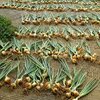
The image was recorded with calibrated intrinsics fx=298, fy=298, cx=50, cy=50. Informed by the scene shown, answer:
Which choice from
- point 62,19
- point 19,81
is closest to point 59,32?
point 62,19

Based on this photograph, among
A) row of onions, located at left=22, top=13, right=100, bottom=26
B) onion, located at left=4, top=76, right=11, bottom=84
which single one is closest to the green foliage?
row of onions, located at left=22, top=13, right=100, bottom=26

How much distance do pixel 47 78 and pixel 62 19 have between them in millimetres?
3209

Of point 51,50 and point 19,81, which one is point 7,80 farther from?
point 51,50

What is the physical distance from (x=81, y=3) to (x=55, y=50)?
4758mm

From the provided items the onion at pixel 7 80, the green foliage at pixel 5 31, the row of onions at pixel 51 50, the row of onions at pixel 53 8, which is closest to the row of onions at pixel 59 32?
the green foliage at pixel 5 31

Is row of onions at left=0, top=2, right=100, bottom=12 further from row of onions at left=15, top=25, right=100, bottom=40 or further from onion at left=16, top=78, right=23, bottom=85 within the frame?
onion at left=16, top=78, right=23, bottom=85

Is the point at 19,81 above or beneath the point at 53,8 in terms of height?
beneath

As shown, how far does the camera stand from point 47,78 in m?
4.46

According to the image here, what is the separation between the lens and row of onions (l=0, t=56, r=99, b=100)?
411 cm

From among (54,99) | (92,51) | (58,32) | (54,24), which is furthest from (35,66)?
(54,24)

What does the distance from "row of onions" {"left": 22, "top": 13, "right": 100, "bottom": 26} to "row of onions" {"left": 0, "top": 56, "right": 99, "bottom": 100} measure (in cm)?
235

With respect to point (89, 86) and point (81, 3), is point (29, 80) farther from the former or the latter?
point (81, 3)

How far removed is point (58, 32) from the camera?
249 inches

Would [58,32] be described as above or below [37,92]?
above
